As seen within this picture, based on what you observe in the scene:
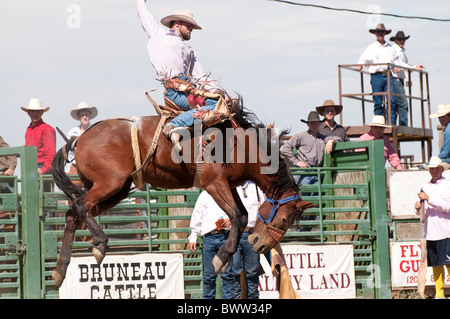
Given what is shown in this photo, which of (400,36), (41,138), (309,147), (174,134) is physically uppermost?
(400,36)

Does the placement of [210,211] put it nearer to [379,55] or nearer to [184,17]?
[184,17]

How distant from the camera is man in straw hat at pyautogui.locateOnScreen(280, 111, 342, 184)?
1112 centimetres

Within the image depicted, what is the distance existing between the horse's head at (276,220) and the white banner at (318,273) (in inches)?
124

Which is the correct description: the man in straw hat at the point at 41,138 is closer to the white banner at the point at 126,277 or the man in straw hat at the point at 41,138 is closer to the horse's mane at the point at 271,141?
the white banner at the point at 126,277

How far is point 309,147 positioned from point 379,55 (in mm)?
3984

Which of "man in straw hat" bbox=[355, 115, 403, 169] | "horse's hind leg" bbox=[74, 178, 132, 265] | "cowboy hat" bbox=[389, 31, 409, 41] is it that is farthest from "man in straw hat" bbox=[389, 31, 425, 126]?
"horse's hind leg" bbox=[74, 178, 132, 265]

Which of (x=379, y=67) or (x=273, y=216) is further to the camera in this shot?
(x=379, y=67)

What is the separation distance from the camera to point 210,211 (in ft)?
30.0

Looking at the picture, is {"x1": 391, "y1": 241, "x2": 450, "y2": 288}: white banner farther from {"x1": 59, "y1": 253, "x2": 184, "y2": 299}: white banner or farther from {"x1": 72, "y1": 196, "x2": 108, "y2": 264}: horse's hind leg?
{"x1": 72, "y1": 196, "x2": 108, "y2": 264}: horse's hind leg

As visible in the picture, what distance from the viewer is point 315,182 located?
36.8ft

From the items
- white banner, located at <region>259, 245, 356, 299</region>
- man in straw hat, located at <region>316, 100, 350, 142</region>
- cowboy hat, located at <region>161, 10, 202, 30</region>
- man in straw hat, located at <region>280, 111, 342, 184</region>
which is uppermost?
cowboy hat, located at <region>161, 10, 202, 30</region>

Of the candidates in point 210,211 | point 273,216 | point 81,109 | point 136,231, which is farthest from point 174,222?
point 273,216

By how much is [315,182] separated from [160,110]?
14.5 ft

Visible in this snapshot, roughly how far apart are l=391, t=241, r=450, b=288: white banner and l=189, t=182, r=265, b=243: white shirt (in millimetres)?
2879
